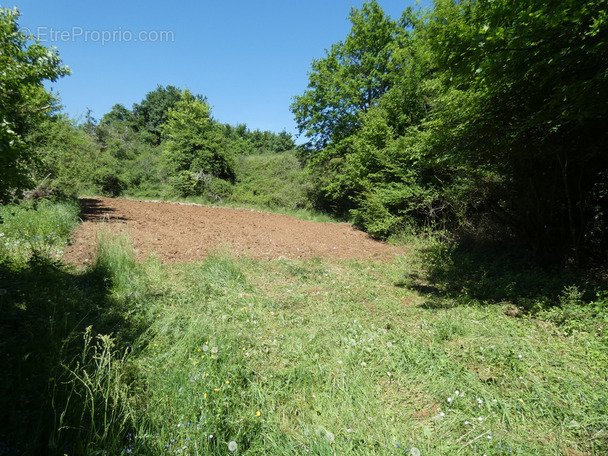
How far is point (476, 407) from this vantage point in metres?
2.06

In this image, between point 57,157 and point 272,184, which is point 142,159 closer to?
point 272,184

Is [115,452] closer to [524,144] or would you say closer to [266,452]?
[266,452]


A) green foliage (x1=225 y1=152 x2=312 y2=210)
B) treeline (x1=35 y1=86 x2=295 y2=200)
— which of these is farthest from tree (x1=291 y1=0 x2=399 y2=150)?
treeline (x1=35 y1=86 x2=295 y2=200)

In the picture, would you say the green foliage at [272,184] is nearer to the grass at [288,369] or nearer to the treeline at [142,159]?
the treeline at [142,159]

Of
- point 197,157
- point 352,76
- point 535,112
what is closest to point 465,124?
point 535,112

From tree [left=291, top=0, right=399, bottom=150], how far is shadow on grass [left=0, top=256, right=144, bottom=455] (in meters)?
15.9

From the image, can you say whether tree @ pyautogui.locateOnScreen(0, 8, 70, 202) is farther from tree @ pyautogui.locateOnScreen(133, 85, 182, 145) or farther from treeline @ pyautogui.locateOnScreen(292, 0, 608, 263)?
tree @ pyautogui.locateOnScreen(133, 85, 182, 145)

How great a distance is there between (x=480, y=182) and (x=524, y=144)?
234 centimetres

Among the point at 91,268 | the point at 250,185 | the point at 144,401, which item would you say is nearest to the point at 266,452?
the point at 144,401

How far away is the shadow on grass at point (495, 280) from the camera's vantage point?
3.97 metres

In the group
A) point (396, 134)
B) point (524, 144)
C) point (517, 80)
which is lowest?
point (524, 144)

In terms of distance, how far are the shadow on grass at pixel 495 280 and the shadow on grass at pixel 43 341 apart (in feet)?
14.6

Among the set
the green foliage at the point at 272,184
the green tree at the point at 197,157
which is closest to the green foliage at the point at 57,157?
the green tree at the point at 197,157

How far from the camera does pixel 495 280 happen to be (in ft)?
15.7
